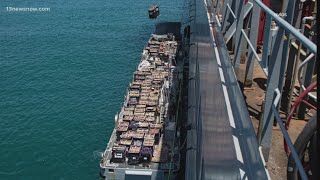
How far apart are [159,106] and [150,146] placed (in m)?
7.88

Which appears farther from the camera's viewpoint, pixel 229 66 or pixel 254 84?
pixel 254 84

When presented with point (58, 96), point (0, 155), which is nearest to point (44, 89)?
point (58, 96)

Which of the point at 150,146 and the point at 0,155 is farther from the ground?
the point at 150,146

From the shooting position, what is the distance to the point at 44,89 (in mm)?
42531

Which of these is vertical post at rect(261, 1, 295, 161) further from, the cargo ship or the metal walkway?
the cargo ship

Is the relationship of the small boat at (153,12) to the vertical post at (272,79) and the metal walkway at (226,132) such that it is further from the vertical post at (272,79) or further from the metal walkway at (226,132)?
the vertical post at (272,79)

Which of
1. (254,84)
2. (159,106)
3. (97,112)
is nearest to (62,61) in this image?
(97,112)

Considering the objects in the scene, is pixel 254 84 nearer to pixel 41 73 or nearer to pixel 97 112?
pixel 97 112

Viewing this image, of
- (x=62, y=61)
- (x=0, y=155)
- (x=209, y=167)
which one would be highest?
(x=209, y=167)

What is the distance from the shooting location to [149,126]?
32.8 m

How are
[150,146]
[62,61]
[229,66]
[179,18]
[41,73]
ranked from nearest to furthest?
[229,66], [150,146], [41,73], [62,61], [179,18]

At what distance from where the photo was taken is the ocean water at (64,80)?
1264 inches

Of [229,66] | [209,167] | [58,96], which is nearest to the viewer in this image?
[209,167]

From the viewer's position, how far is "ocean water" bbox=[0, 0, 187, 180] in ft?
105
